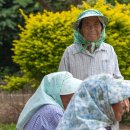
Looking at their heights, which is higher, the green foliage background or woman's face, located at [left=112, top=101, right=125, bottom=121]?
woman's face, located at [left=112, top=101, right=125, bottom=121]

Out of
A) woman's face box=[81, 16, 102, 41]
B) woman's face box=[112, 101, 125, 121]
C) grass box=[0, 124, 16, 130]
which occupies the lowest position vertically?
grass box=[0, 124, 16, 130]

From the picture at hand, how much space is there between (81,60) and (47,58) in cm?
277

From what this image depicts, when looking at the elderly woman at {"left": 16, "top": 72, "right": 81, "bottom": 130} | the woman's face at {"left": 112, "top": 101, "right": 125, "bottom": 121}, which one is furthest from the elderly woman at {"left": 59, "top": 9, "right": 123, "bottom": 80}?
the woman's face at {"left": 112, "top": 101, "right": 125, "bottom": 121}

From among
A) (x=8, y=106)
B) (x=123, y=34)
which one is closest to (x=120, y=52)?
(x=123, y=34)

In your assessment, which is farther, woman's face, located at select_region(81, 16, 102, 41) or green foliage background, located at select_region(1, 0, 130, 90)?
green foliage background, located at select_region(1, 0, 130, 90)

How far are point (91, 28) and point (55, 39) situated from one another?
9.19 ft

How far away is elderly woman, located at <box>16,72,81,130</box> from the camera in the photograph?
4184mm

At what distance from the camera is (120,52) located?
28.8 feet

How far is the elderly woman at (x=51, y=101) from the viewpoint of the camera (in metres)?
4.18

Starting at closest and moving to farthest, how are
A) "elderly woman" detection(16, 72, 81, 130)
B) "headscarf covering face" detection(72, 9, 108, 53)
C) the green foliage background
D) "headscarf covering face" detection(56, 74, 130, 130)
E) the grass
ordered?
1. "headscarf covering face" detection(56, 74, 130, 130)
2. "elderly woman" detection(16, 72, 81, 130)
3. "headscarf covering face" detection(72, 9, 108, 53)
4. the green foliage background
5. the grass

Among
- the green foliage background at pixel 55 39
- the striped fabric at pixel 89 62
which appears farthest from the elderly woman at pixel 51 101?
the green foliage background at pixel 55 39

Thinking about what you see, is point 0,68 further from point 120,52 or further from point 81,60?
point 81,60

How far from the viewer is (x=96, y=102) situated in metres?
3.39

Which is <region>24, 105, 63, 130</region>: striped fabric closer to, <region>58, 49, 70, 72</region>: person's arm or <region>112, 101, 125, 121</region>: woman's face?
<region>112, 101, 125, 121</region>: woman's face
